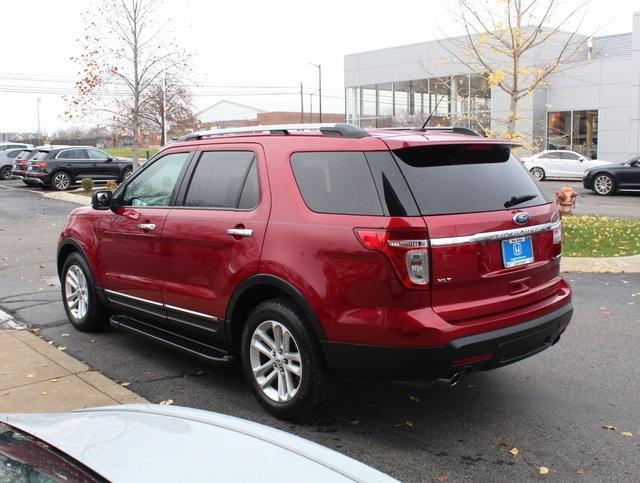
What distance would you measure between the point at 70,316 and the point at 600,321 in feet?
17.4

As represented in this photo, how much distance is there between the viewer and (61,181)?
25.9 metres

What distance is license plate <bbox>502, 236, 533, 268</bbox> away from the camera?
393 cm

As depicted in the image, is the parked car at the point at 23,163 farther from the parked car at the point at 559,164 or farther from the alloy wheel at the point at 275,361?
the alloy wheel at the point at 275,361

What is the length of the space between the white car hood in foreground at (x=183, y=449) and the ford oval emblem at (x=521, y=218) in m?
2.15

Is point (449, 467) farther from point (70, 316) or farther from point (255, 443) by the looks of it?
point (70, 316)

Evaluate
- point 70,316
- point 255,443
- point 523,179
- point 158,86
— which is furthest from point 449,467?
point 158,86

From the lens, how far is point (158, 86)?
90.2ft

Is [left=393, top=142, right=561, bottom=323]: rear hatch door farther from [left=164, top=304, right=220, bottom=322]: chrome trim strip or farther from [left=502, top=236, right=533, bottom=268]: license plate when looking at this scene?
[left=164, top=304, right=220, bottom=322]: chrome trim strip

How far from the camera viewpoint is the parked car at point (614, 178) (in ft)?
71.2

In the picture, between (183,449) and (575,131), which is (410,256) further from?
(575,131)

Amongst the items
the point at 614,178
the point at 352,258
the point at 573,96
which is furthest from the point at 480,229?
the point at 573,96

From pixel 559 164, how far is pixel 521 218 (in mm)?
27085

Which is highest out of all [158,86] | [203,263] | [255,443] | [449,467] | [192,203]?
[158,86]

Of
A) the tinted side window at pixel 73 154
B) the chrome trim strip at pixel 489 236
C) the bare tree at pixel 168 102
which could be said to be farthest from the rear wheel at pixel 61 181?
the chrome trim strip at pixel 489 236
